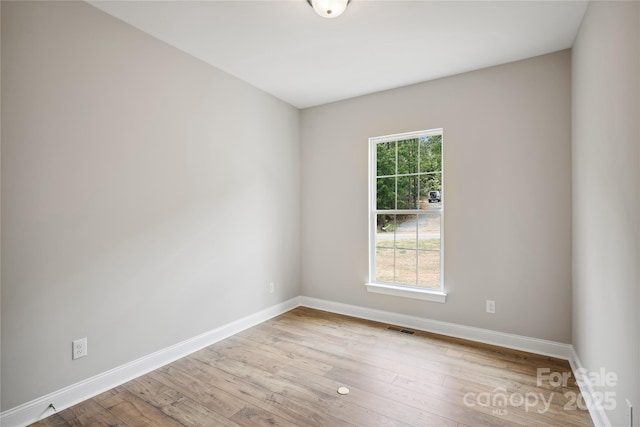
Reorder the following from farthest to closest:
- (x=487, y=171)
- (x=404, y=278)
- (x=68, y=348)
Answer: (x=404, y=278) → (x=487, y=171) → (x=68, y=348)

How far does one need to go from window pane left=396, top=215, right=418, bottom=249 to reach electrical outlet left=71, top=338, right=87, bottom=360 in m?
2.96

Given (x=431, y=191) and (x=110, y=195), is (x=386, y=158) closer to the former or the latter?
(x=431, y=191)

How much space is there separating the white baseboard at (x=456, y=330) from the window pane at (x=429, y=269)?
15.2 inches

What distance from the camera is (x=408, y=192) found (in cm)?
353

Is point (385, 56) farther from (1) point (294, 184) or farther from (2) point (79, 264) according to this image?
(2) point (79, 264)

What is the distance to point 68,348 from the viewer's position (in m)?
2.06

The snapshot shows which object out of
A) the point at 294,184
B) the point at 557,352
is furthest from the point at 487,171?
the point at 294,184

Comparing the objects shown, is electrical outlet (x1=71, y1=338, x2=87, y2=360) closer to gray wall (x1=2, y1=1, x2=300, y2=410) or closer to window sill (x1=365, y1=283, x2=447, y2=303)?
gray wall (x1=2, y1=1, x2=300, y2=410)

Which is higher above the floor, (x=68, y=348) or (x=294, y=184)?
(x=294, y=184)

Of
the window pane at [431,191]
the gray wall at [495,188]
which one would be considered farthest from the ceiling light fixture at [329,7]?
the window pane at [431,191]

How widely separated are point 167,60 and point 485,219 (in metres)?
3.23

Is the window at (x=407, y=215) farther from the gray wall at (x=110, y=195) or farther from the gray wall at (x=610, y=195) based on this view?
the gray wall at (x=110, y=195)

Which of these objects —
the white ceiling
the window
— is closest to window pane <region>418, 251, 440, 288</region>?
the window

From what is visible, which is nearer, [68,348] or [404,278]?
[68,348]
